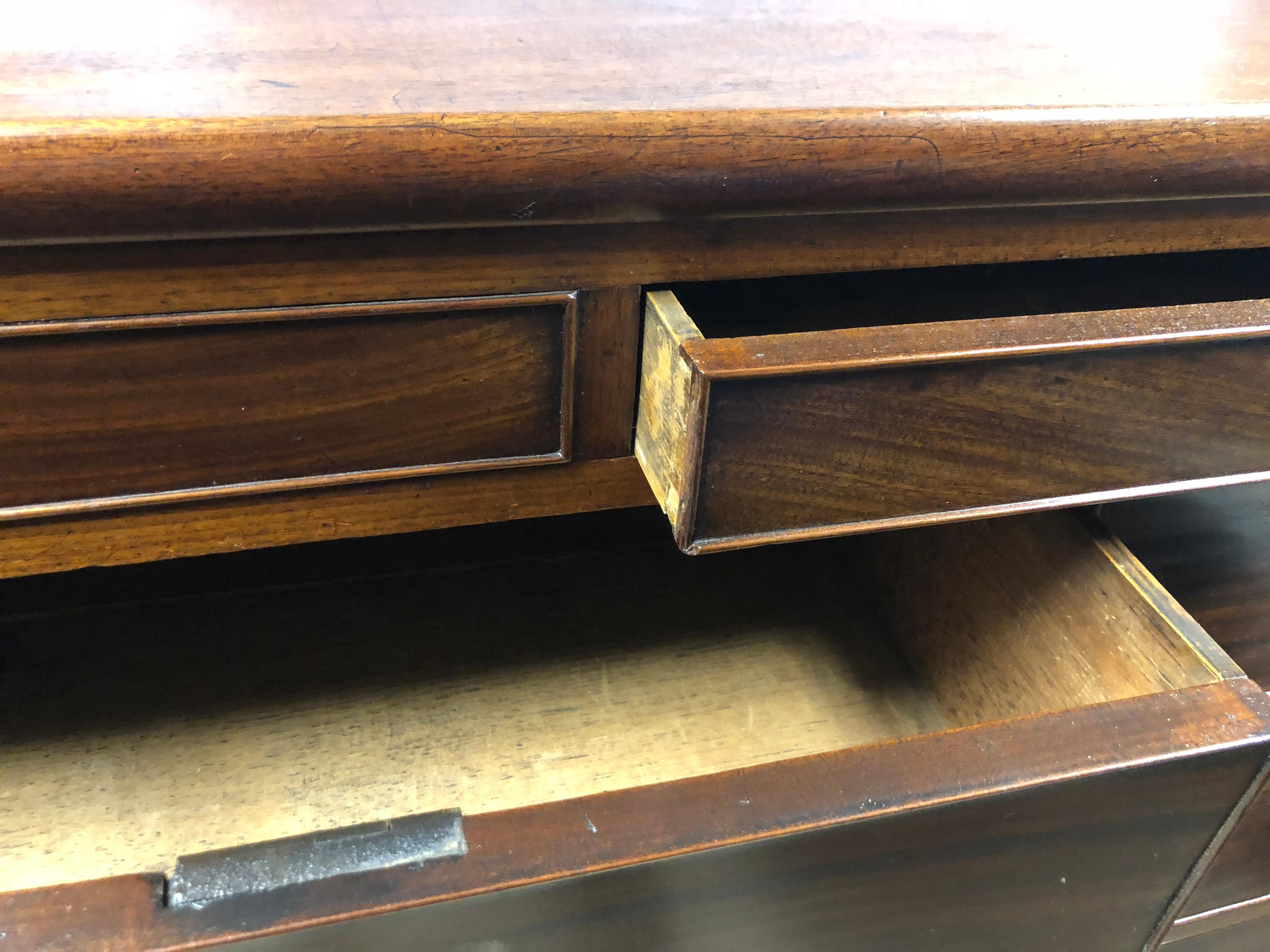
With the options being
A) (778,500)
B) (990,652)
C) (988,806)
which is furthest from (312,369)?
(990,652)

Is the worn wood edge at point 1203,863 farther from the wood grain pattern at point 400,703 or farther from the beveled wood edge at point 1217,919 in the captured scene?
the wood grain pattern at point 400,703

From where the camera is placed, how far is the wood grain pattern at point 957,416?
1.07ft

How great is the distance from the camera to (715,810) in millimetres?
316

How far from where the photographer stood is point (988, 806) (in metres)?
0.34

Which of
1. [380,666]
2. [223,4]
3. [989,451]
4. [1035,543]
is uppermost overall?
A: [223,4]

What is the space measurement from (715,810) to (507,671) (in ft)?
1.06

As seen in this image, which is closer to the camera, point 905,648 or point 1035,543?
point 1035,543

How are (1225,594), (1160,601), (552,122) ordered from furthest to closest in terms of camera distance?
(1225,594), (1160,601), (552,122)

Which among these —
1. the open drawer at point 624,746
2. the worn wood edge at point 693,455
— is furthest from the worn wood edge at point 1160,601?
the worn wood edge at point 693,455

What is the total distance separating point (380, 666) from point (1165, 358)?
479 millimetres

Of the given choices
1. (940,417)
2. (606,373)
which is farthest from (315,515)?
(940,417)

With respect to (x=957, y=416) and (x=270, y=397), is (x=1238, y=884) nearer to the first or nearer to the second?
(x=957, y=416)

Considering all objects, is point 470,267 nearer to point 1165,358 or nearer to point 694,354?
point 694,354

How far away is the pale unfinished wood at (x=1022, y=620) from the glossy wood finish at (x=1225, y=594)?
0.27ft
